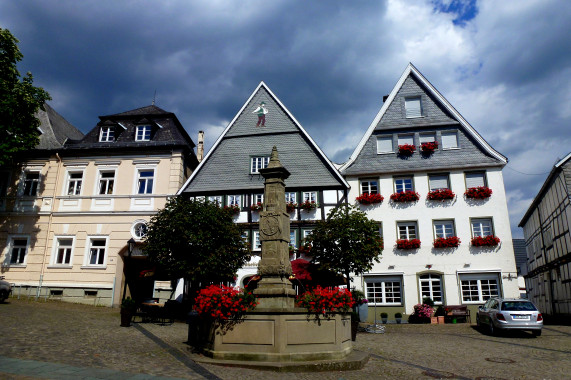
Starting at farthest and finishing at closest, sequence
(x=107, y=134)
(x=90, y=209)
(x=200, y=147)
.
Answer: (x=200, y=147) < (x=107, y=134) < (x=90, y=209)

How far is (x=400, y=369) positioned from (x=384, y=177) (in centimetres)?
1684

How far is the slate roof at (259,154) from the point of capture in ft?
78.9

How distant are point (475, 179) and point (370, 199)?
611 cm

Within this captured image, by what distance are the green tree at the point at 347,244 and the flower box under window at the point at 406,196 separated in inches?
240

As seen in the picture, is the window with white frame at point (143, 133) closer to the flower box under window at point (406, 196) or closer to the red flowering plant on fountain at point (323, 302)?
the flower box under window at point (406, 196)

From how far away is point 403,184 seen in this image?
81.2 ft

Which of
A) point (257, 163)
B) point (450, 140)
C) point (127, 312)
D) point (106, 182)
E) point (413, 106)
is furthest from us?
point (413, 106)

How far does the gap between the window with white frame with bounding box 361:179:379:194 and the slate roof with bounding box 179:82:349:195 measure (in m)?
2.21

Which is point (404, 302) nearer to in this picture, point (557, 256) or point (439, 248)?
point (439, 248)

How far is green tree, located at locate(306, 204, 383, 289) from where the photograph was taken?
1790cm

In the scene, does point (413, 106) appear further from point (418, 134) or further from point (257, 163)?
point (257, 163)

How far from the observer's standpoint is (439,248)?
2306cm

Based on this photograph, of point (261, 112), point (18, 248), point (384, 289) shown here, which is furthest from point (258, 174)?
point (18, 248)

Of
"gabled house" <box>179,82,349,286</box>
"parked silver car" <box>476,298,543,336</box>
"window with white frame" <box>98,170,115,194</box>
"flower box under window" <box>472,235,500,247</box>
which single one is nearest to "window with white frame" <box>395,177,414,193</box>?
"gabled house" <box>179,82,349,286</box>
